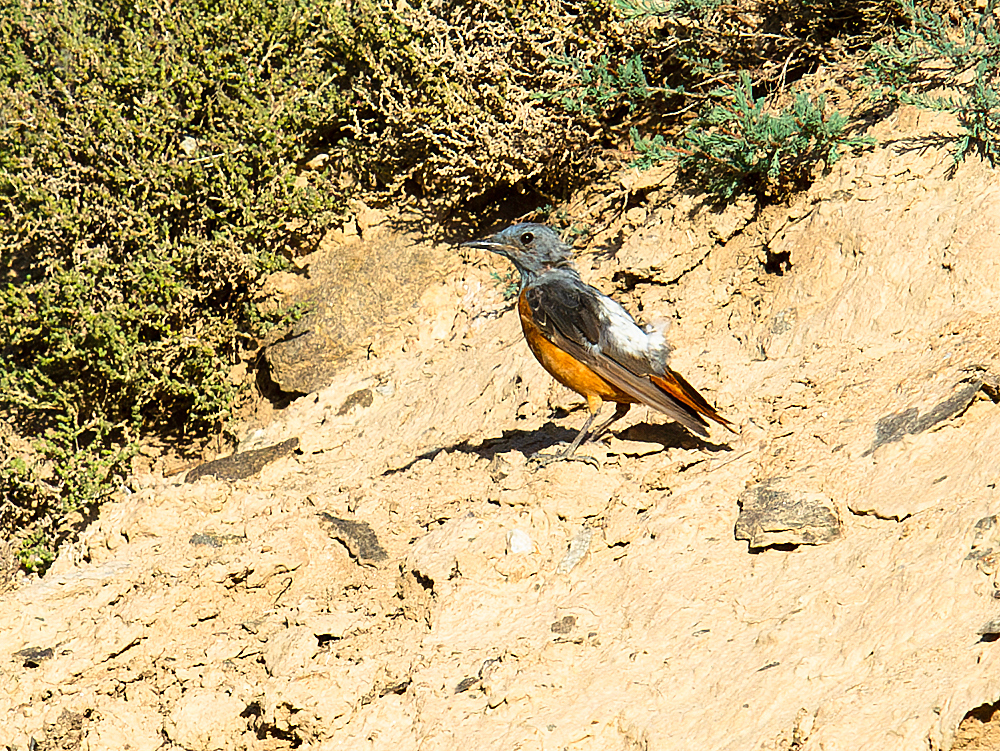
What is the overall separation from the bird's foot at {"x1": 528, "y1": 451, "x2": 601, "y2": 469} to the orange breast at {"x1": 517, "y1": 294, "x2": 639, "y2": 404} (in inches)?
16.1

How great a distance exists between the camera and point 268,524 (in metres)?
5.51

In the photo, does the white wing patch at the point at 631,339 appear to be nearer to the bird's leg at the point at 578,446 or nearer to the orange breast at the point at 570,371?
the orange breast at the point at 570,371

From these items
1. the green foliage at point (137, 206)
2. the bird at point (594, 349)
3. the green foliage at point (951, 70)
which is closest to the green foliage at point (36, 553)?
the green foliage at point (137, 206)

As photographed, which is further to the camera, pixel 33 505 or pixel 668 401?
pixel 33 505

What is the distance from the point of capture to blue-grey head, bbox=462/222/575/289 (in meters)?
6.09

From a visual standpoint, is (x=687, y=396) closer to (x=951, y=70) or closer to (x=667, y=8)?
(x=951, y=70)

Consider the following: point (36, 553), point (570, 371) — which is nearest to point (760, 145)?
point (570, 371)

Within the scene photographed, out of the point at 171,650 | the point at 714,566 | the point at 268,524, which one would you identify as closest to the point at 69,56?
the point at 268,524

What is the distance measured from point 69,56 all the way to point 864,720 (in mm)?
7898

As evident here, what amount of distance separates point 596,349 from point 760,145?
87.9 inches

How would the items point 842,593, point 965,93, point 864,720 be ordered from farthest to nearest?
point 965,93 < point 842,593 < point 864,720

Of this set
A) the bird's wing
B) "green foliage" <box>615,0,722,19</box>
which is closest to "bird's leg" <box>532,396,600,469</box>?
the bird's wing

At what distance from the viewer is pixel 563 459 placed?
5363 millimetres

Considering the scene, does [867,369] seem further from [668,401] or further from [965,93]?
[965,93]
